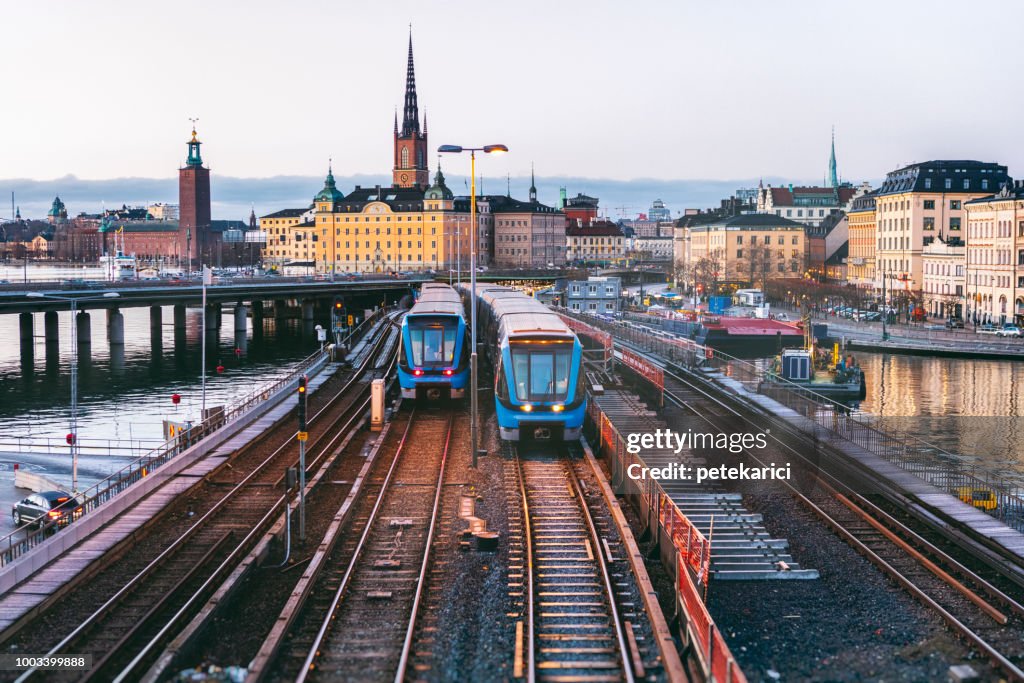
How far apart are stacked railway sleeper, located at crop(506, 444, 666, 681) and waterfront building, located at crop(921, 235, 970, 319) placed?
7796cm

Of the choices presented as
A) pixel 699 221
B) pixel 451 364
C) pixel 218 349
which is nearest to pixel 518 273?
pixel 699 221

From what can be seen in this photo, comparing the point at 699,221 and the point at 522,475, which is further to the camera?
the point at 699,221

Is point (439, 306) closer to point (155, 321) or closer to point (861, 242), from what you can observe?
point (155, 321)

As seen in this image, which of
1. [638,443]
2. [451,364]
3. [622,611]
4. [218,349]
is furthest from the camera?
[218,349]

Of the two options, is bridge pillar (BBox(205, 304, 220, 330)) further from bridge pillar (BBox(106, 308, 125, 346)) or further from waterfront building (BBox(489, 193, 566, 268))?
waterfront building (BBox(489, 193, 566, 268))

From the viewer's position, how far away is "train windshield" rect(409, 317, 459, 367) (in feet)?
115

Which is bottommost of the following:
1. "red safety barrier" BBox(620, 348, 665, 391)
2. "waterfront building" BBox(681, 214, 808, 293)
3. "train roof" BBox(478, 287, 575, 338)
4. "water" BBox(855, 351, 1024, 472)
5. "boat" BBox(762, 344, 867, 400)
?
"water" BBox(855, 351, 1024, 472)

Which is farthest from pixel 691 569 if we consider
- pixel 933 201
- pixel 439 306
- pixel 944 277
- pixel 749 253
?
pixel 749 253

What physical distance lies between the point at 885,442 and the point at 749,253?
117004 millimetres

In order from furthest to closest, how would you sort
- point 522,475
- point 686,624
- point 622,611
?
point 522,475, point 622,611, point 686,624

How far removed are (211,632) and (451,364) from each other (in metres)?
20.4

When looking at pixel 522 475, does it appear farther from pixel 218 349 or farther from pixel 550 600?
pixel 218 349

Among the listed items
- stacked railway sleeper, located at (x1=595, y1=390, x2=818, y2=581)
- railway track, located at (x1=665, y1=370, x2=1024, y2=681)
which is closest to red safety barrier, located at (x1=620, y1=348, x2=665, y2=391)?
stacked railway sleeper, located at (x1=595, y1=390, x2=818, y2=581)

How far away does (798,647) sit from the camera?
15.9m
